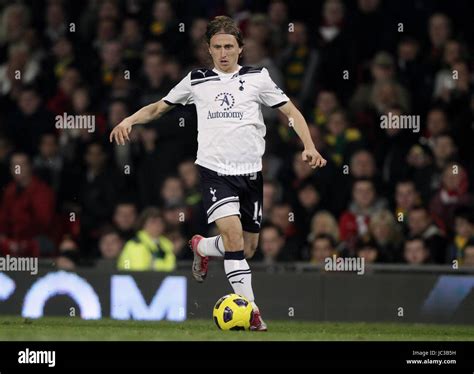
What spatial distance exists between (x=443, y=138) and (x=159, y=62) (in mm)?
3281

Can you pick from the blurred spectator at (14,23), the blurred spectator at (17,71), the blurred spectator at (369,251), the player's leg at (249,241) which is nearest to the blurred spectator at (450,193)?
the blurred spectator at (369,251)

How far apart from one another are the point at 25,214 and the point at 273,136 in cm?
267

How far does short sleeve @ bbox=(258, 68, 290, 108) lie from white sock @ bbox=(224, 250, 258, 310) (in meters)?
1.11

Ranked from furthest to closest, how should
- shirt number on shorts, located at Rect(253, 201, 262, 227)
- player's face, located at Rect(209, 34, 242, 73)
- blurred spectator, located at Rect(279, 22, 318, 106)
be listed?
blurred spectator, located at Rect(279, 22, 318, 106) < shirt number on shorts, located at Rect(253, 201, 262, 227) < player's face, located at Rect(209, 34, 242, 73)

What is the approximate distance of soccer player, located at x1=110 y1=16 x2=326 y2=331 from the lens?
416 inches

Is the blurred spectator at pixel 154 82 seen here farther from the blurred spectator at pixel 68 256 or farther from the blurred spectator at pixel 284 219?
the blurred spectator at pixel 284 219

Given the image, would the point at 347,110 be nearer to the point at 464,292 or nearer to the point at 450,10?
the point at 450,10

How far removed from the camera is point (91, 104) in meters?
16.0

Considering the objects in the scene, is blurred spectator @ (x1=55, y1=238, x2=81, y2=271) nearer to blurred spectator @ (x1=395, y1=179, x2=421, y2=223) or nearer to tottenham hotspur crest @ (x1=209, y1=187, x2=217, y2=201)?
blurred spectator @ (x1=395, y1=179, x2=421, y2=223)

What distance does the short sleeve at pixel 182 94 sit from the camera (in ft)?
36.0

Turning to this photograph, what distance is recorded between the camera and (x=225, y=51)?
10.7 m

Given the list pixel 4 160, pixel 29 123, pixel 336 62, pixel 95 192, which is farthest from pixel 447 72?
pixel 4 160

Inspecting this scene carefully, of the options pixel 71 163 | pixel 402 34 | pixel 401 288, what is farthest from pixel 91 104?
pixel 401 288

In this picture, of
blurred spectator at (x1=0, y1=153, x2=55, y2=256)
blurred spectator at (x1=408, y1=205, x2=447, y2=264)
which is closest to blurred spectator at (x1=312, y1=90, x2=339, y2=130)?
blurred spectator at (x1=408, y1=205, x2=447, y2=264)
